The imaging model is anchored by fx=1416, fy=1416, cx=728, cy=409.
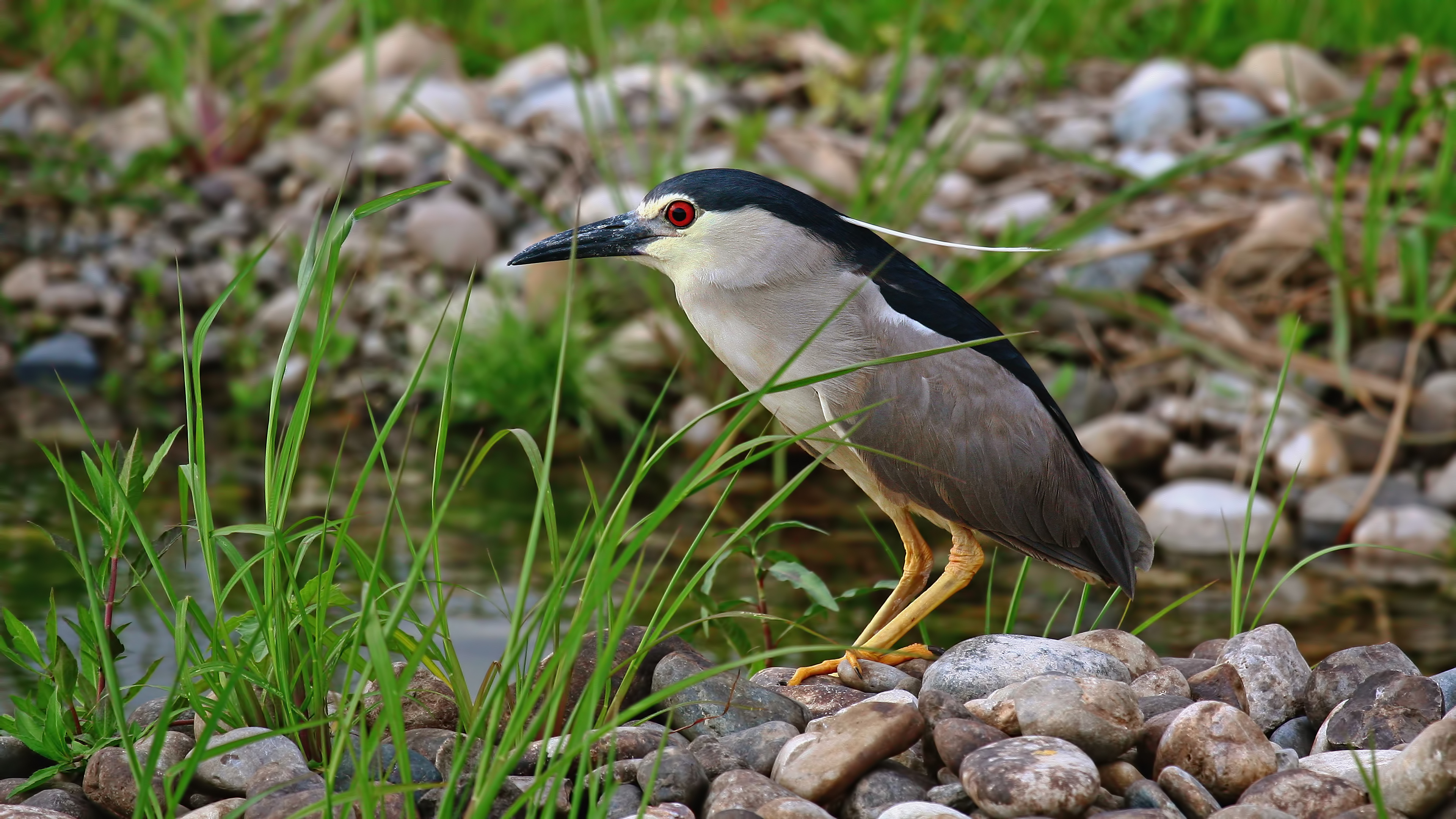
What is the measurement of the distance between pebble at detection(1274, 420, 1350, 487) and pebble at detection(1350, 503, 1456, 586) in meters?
0.39

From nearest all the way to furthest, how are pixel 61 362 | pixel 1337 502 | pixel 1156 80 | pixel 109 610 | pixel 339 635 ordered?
pixel 109 610 < pixel 339 635 < pixel 1337 502 < pixel 61 362 < pixel 1156 80

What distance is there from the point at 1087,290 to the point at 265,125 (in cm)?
469

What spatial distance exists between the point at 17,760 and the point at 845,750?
4.66ft

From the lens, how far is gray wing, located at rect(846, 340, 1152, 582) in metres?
3.16

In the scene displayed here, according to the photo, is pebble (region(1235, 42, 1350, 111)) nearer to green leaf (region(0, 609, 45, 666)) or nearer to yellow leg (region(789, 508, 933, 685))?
yellow leg (region(789, 508, 933, 685))

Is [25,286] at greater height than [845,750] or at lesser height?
lesser

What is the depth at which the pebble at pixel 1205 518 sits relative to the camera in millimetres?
5270

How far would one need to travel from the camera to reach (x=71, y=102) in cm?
842

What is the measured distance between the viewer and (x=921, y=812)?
2.08 m

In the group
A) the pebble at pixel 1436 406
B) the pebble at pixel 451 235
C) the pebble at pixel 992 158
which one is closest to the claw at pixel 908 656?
the pebble at pixel 1436 406

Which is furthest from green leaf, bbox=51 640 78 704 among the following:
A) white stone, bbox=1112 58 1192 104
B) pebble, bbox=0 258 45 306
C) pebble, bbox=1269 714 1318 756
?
white stone, bbox=1112 58 1192 104

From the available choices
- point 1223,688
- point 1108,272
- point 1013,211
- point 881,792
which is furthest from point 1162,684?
point 1013,211

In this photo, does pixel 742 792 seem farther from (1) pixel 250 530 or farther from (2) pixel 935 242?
(2) pixel 935 242

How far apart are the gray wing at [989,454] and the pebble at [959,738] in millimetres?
874
